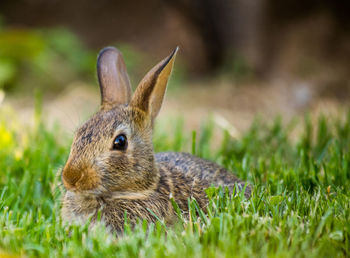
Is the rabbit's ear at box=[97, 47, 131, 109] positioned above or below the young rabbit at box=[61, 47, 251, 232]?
above

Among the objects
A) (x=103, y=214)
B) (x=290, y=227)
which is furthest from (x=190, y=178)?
(x=290, y=227)

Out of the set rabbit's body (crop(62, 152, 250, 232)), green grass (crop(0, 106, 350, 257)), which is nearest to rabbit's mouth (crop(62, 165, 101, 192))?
rabbit's body (crop(62, 152, 250, 232))

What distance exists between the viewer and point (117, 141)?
149 inches

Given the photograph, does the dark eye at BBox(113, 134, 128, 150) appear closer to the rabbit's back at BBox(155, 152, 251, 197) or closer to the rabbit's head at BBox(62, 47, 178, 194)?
the rabbit's head at BBox(62, 47, 178, 194)

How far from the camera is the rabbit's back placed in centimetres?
418

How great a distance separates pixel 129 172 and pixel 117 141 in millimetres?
261

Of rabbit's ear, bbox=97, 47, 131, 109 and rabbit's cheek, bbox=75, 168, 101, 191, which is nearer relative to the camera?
rabbit's cheek, bbox=75, 168, 101, 191

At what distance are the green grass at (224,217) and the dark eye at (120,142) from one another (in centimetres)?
62

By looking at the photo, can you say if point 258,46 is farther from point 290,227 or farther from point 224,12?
point 290,227

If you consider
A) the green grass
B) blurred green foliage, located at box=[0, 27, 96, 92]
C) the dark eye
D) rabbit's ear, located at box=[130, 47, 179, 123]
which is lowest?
the green grass

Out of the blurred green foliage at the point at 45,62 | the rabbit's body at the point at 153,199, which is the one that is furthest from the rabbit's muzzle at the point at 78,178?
the blurred green foliage at the point at 45,62

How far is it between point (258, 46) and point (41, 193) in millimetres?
8957

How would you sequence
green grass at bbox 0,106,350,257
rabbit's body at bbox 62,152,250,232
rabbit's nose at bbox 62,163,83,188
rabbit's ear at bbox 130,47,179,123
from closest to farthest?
green grass at bbox 0,106,350,257 < rabbit's nose at bbox 62,163,83,188 < rabbit's body at bbox 62,152,250,232 < rabbit's ear at bbox 130,47,179,123

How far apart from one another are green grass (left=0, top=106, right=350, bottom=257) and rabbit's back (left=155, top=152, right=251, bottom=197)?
0.22 m
